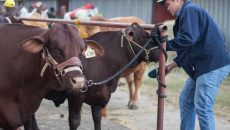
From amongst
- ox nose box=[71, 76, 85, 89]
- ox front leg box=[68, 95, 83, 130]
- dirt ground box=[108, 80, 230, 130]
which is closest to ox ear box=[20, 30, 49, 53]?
ox nose box=[71, 76, 85, 89]

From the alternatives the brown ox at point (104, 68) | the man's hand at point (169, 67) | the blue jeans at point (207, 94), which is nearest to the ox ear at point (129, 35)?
the brown ox at point (104, 68)

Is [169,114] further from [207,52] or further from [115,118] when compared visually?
[207,52]

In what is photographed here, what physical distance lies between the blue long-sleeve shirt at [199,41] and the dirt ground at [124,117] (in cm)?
159

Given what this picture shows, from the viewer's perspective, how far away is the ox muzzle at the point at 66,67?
2.15 m

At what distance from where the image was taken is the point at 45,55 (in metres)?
2.37

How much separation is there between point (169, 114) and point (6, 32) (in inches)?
136

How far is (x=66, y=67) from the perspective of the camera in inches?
88.0

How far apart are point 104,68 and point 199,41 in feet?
4.02

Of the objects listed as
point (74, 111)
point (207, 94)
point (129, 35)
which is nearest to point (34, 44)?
point (74, 111)

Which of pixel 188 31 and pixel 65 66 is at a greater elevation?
pixel 188 31

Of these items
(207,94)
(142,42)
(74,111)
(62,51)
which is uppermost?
(62,51)

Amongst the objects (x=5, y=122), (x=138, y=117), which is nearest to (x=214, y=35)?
(x=5, y=122)

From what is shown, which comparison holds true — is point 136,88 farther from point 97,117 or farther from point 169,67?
point 169,67

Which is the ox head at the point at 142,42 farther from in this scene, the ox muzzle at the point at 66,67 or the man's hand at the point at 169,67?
the ox muzzle at the point at 66,67
